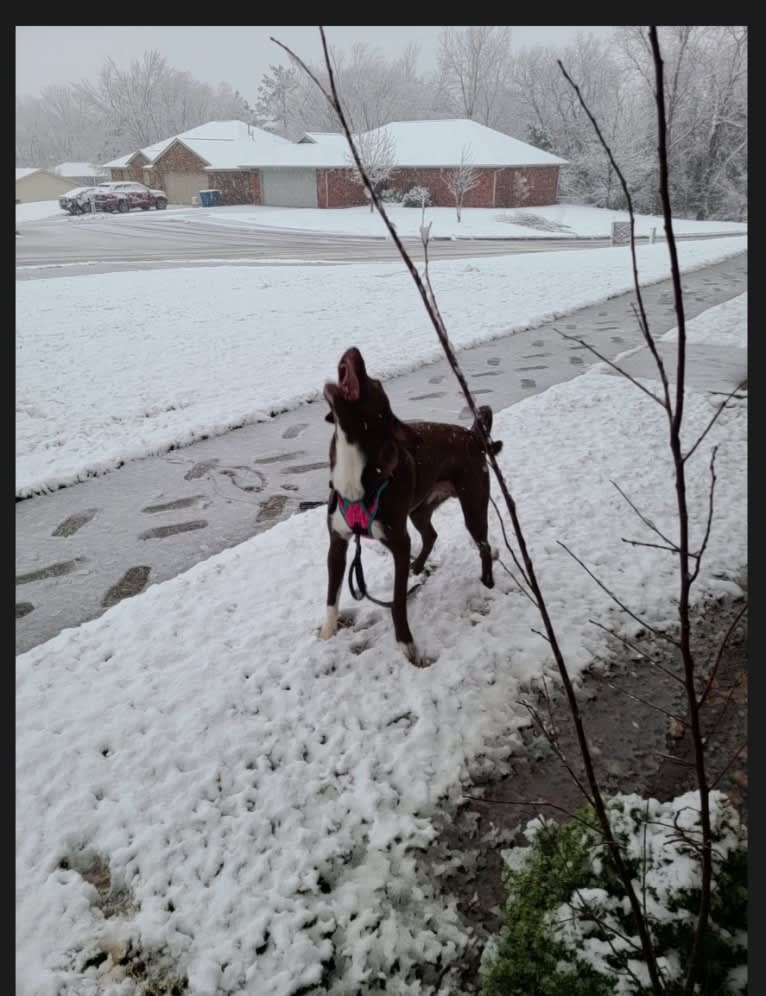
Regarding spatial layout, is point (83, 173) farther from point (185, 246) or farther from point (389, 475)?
point (389, 475)

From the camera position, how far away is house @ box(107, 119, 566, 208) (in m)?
0.86

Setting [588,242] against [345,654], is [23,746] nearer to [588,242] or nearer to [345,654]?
[345,654]

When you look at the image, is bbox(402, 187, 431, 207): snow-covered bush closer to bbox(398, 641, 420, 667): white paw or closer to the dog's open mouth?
the dog's open mouth

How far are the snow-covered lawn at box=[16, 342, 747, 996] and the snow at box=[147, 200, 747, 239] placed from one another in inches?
6.1

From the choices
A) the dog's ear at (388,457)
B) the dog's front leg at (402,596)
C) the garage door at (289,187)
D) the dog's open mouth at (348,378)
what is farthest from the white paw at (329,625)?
the garage door at (289,187)

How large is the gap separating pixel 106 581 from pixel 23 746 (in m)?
0.83

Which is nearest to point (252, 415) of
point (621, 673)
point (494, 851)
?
point (621, 673)

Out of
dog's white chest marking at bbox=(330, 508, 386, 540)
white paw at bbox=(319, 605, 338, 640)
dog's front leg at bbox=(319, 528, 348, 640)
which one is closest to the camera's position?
dog's white chest marking at bbox=(330, 508, 386, 540)

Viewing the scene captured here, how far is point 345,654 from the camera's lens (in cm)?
151

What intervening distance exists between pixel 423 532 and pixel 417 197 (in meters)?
0.97

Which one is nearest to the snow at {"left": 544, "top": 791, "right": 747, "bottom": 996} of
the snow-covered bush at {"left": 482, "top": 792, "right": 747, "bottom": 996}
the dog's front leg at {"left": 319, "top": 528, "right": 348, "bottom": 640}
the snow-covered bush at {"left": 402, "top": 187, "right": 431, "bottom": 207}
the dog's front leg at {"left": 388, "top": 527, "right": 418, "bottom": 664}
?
the snow-covered bush at {"left": 482, "top": 792, "right": 747, "bottom": 996}

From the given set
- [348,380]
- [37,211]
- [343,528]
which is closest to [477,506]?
[343,528]

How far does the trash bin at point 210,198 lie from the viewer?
0.95 m

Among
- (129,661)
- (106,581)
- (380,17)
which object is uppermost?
(380,17)
